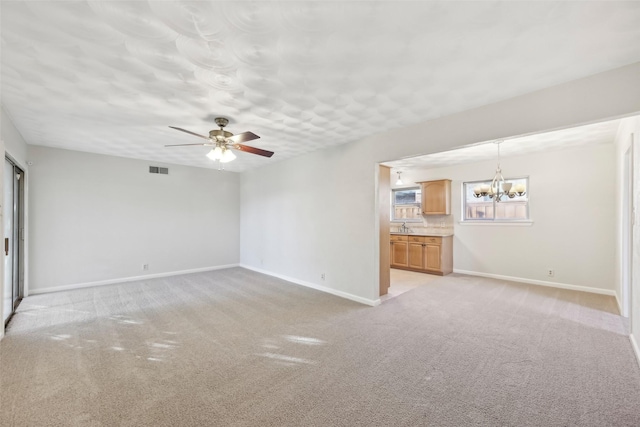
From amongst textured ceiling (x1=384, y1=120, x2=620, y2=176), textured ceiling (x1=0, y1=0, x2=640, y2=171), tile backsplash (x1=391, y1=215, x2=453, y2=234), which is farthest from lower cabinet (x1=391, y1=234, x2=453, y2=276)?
textured ceiling (x1=0, y1=0, x2=640, y2=171)

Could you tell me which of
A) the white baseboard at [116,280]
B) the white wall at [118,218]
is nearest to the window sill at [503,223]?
the white wall at [118,218]

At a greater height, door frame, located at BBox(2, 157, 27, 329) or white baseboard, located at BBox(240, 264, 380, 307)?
door frame, located at BBox(2, 157, 27, 329)

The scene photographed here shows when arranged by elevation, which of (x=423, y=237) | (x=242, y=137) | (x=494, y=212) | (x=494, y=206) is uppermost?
(x=242, y=137)

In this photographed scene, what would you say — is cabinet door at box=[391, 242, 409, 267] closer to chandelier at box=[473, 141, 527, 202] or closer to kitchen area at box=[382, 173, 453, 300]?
kitchen area at box=[382, 173, 453, 300]

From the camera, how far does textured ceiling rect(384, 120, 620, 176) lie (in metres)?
3.94

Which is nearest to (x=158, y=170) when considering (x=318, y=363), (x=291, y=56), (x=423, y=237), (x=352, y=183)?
(x=352, y=183)

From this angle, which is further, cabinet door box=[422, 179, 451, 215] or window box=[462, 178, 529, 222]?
cabinet door box=[422, 179, 451, 215]

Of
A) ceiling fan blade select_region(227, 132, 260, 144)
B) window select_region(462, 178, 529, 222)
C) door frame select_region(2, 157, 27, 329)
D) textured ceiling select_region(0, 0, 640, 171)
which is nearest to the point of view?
textured ceiling select_region(0, 0, 640, 171)

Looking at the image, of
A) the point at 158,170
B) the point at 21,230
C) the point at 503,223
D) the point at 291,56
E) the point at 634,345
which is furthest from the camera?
the point at 158,170

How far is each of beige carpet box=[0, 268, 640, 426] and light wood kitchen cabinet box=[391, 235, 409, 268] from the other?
8.15ft

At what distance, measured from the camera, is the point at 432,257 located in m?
6.23

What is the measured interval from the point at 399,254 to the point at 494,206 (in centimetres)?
239

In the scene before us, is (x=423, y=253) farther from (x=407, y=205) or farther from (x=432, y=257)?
(x=407, y=205)

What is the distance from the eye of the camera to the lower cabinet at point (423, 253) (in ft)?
20.1
